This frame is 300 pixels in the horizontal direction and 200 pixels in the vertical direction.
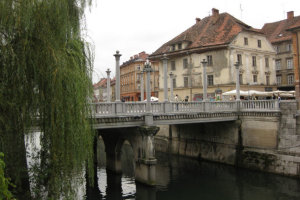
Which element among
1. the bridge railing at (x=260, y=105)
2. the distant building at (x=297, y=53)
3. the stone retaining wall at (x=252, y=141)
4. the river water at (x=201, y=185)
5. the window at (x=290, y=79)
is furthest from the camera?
the window at (x=290, y=79)

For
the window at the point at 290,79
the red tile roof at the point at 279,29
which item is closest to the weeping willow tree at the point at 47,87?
the window at the point at 290,79

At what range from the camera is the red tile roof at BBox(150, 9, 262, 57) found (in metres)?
35.8

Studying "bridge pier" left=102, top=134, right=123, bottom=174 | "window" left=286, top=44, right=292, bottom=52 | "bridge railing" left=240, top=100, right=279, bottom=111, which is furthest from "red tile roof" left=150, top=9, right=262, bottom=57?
"bridge pier" left=102, top=134, right=123, bottom=174

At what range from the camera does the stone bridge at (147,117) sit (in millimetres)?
16297

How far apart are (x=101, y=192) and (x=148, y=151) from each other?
164 inches

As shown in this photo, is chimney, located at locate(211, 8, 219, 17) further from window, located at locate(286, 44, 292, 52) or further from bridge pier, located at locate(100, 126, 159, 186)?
bridge pier, located at locate(100, 126, 159, 186)

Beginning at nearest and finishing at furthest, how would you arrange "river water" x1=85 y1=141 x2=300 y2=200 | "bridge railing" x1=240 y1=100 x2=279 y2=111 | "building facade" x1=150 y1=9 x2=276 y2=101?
"river water" x1=85 y1=141 x2=300 y2=200, "bridge railing" x1=240 y1=100 x2=279 y2=111, "building facade" x1=150 y1=9 x2=276 y2=101

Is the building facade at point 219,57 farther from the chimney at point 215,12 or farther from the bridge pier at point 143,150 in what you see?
the bridge pier at point 143,150

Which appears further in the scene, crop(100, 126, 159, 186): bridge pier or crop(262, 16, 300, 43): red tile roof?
crop(262, 16, 300, 43): red tile roof

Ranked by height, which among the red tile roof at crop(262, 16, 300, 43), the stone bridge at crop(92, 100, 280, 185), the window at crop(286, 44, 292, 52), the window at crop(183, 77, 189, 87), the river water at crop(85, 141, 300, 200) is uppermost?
the red tile roof at crop(262, 16, 300, 43)

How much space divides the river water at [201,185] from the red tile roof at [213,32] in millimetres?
17101

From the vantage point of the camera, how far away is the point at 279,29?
49.3 m

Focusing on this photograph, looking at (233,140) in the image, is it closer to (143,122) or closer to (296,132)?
(296,132)

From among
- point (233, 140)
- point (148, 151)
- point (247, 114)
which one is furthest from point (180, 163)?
point (148, 151)
